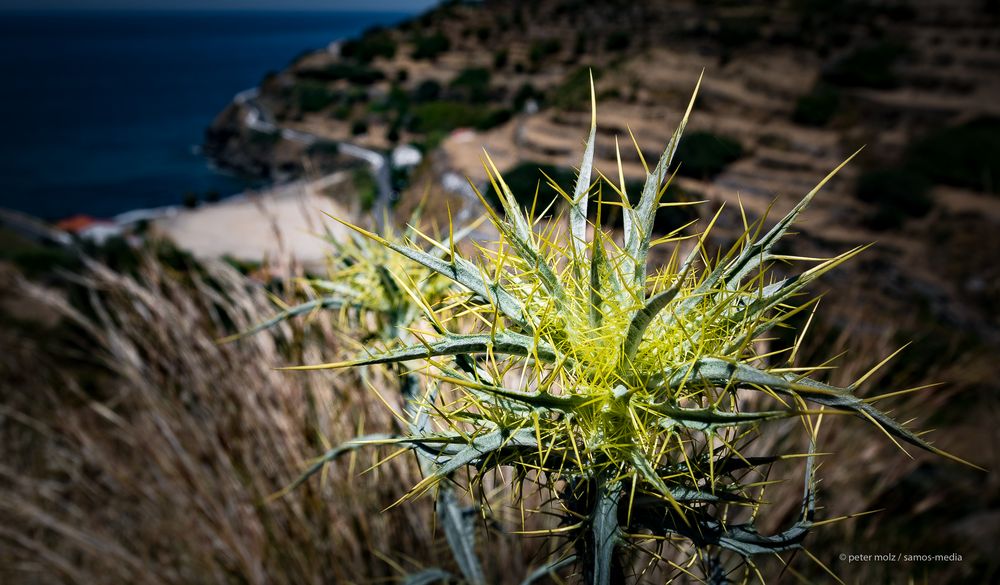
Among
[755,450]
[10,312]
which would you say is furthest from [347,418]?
[10,312]

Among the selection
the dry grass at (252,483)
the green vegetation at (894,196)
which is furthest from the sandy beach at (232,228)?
the dry grass at (252,483)

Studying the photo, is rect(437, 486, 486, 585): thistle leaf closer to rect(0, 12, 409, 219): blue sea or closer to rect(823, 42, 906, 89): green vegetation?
rect(823, 42, 906, 89): green vegetation

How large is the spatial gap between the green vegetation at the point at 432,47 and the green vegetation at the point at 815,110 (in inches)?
1318

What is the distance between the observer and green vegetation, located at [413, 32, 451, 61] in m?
41.8

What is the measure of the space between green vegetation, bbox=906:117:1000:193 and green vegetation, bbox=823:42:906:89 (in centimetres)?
323

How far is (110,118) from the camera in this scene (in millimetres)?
51844

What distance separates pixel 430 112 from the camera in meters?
32.9

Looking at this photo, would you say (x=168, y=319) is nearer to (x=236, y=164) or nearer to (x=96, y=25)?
(x=236, y=164)

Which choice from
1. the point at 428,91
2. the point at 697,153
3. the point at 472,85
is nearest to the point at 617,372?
the point at 697,153

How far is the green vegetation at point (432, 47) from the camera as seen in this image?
137 ft

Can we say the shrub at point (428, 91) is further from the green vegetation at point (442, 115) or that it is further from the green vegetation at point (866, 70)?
the green vegetation at point (866, 70)

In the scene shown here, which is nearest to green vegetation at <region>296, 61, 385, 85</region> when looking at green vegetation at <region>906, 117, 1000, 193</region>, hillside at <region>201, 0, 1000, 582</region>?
hillside at <region>201, 0, 1000, 582</region>

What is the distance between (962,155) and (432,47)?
1452 inches

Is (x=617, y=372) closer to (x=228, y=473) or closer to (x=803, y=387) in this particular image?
(x=803, y=387)
